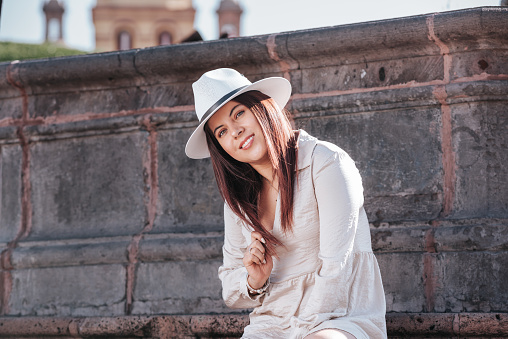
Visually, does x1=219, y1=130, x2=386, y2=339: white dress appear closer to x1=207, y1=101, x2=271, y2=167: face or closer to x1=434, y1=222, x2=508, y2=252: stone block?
x1=207, y1=101, x2=271, y2=167: face

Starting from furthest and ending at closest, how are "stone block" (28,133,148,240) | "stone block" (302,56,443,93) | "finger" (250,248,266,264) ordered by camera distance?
"stone block" (28,133,148,240), "stone block" (302,56,443,93), "finger" (250,248,266,264)

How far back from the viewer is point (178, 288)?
15.2 ft

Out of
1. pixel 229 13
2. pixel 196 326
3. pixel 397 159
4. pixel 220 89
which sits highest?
pixel 229 13

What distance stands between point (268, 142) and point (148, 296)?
173cm

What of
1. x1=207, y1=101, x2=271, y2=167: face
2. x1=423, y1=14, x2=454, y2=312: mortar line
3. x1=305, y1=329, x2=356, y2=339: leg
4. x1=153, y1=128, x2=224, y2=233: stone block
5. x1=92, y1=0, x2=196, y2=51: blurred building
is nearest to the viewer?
x1=305, y1=329, x2=356, y2=339: leg

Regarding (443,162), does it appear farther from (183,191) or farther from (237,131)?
(183,191)

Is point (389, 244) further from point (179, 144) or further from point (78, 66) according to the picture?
point (78, 66)

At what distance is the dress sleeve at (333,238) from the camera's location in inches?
120

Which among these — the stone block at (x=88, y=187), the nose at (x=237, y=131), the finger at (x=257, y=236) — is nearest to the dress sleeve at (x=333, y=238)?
the finger at (x=257, y=236)

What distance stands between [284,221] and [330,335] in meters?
0.53

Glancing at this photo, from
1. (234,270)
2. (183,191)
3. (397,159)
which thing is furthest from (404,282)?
(183,191)

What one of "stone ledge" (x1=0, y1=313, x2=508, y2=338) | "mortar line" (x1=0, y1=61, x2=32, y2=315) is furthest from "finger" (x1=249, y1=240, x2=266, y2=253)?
"mortar line" (x1=0, y1=61, x2=32, y2=315)

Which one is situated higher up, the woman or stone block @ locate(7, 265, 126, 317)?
the woman

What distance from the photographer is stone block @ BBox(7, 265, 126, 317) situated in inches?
188
